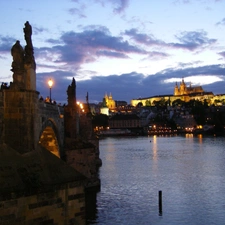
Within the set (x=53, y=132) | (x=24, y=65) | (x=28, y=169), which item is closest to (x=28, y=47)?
(x=24, y=65)

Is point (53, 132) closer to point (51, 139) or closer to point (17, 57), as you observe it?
point (51, 139)

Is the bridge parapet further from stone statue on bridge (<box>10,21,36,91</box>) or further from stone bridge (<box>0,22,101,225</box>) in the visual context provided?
stone bridge (<box>0,22,101,225</box>)

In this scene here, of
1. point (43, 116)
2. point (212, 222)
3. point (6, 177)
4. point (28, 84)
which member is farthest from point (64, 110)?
point (6, 177)

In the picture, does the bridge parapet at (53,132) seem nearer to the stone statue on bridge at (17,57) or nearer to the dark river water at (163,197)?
the dark river water at (163,197)

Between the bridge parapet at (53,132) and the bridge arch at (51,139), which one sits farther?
the bridge arch at (51,139)

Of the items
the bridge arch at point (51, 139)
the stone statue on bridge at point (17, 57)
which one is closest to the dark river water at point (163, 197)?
the bridge arch at point (51, 139)

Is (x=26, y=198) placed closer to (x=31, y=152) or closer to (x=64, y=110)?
(x=31, y=152)

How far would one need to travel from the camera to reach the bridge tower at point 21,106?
18.2m

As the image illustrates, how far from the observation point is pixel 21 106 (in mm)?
18500

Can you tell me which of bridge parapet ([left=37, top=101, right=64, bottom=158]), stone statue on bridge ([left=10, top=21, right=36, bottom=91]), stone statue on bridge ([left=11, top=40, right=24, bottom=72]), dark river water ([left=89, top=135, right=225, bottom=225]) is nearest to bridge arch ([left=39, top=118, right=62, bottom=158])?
bridge parapet ([left=37, top=101, right=64, bottom=158])

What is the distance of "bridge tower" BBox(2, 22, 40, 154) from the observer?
18234 millimetres

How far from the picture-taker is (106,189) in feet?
120

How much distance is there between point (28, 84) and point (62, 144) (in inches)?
566

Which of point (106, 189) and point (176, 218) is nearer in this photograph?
point (176, 218)
